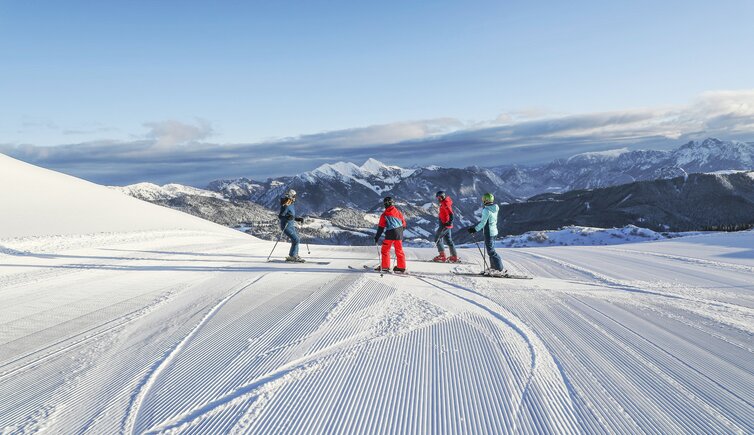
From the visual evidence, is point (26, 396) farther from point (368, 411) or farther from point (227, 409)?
point (368, 411)

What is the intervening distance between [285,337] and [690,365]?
5040 millimetres

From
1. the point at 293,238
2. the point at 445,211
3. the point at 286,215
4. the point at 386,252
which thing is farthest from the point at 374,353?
the point at 445,211

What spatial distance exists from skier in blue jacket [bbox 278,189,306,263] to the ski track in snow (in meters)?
3.12

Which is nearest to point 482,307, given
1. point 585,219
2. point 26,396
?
point 26,396

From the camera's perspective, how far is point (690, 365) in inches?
190

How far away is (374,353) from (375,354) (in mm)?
34

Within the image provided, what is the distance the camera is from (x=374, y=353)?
17.0 feet

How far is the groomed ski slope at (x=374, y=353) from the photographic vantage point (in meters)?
3.77

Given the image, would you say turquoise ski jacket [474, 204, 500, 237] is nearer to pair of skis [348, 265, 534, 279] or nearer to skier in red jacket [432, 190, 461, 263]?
pair of skis [348, 265, 534, 279]

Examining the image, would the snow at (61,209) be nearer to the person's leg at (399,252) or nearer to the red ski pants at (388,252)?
the red ski pants at (388,252)

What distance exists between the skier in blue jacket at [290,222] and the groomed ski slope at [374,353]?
2.72 metres

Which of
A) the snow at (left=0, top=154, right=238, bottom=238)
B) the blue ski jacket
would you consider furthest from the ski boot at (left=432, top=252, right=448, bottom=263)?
the snow at (left=0, top=154, right=238, bottom=238)

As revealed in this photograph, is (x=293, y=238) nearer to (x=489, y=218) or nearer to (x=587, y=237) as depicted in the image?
(x=489, y=218)

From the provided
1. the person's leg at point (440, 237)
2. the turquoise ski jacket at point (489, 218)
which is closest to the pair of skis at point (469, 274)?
the turquoise ski jacket at point (489, 218)
